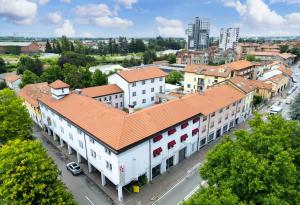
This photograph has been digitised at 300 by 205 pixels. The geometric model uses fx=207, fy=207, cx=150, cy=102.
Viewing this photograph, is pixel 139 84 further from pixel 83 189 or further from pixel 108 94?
pixel 83 189

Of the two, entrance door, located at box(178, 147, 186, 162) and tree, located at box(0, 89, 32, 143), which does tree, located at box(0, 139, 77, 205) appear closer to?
tree, located at box(0, 89, 32, 143)

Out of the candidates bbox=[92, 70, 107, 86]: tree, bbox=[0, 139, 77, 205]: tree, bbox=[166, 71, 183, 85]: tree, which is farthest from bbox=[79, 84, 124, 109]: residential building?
bbox=[0, 139, 77, 205]: tree

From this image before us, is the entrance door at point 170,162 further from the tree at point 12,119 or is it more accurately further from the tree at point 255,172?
the tree at point 12,119

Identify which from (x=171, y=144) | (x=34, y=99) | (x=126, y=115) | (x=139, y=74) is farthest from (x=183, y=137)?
(x=34, y=99)

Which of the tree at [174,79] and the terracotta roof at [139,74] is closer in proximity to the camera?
the terracotta roof at [139,74]

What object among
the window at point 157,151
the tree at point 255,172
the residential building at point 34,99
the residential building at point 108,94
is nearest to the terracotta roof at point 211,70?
the residential building at point 108,94

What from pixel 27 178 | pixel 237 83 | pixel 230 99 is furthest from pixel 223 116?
pixel 27 178
